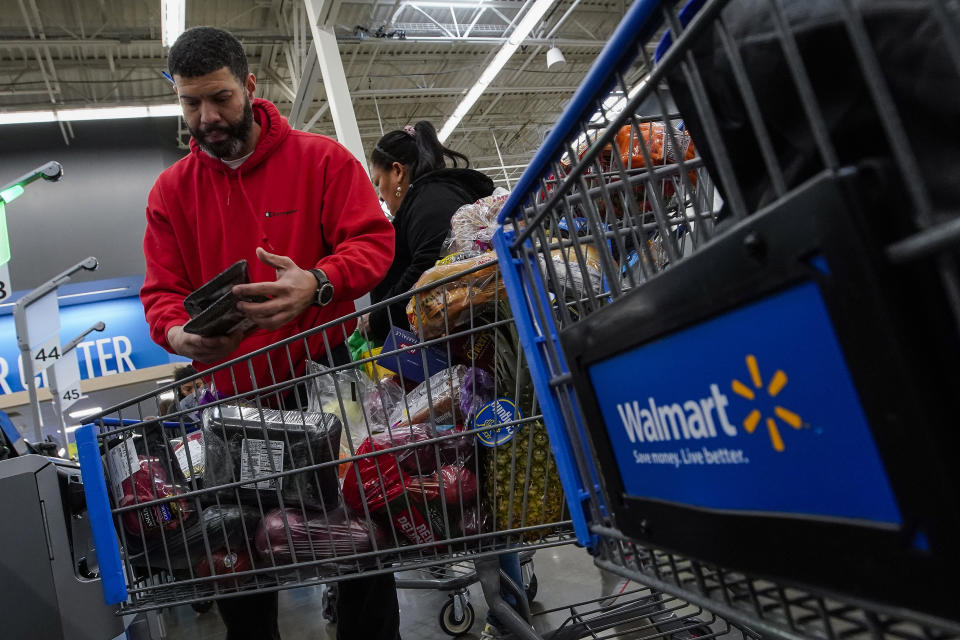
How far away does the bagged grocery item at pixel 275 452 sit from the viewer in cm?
150

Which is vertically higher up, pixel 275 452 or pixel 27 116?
pixel 27 116

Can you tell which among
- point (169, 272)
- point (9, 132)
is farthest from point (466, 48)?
point (169, 272)

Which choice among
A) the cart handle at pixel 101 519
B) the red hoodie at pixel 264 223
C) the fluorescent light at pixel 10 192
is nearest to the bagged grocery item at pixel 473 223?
the red hoodie at pixel 264 223

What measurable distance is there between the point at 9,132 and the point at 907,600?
47.8 feet

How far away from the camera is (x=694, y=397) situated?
66 centimetres

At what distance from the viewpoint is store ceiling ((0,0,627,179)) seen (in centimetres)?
1028

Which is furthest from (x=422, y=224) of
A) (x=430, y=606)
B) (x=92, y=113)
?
(x=92, y=113)

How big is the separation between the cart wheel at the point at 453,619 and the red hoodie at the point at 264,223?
1415 mm

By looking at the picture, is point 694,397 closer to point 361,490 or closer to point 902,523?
point 902,523

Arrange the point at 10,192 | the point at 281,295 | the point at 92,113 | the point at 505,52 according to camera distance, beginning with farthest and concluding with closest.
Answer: the point at 505,52 → the point at 92,113 → the point at 10,192 → the point at 281,295

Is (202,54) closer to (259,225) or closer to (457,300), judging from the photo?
(259,225)

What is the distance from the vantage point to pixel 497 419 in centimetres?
145

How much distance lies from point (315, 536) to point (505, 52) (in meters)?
10.1

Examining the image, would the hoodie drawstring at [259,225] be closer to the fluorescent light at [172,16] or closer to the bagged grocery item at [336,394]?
the bagged grocery item at [336,394]
